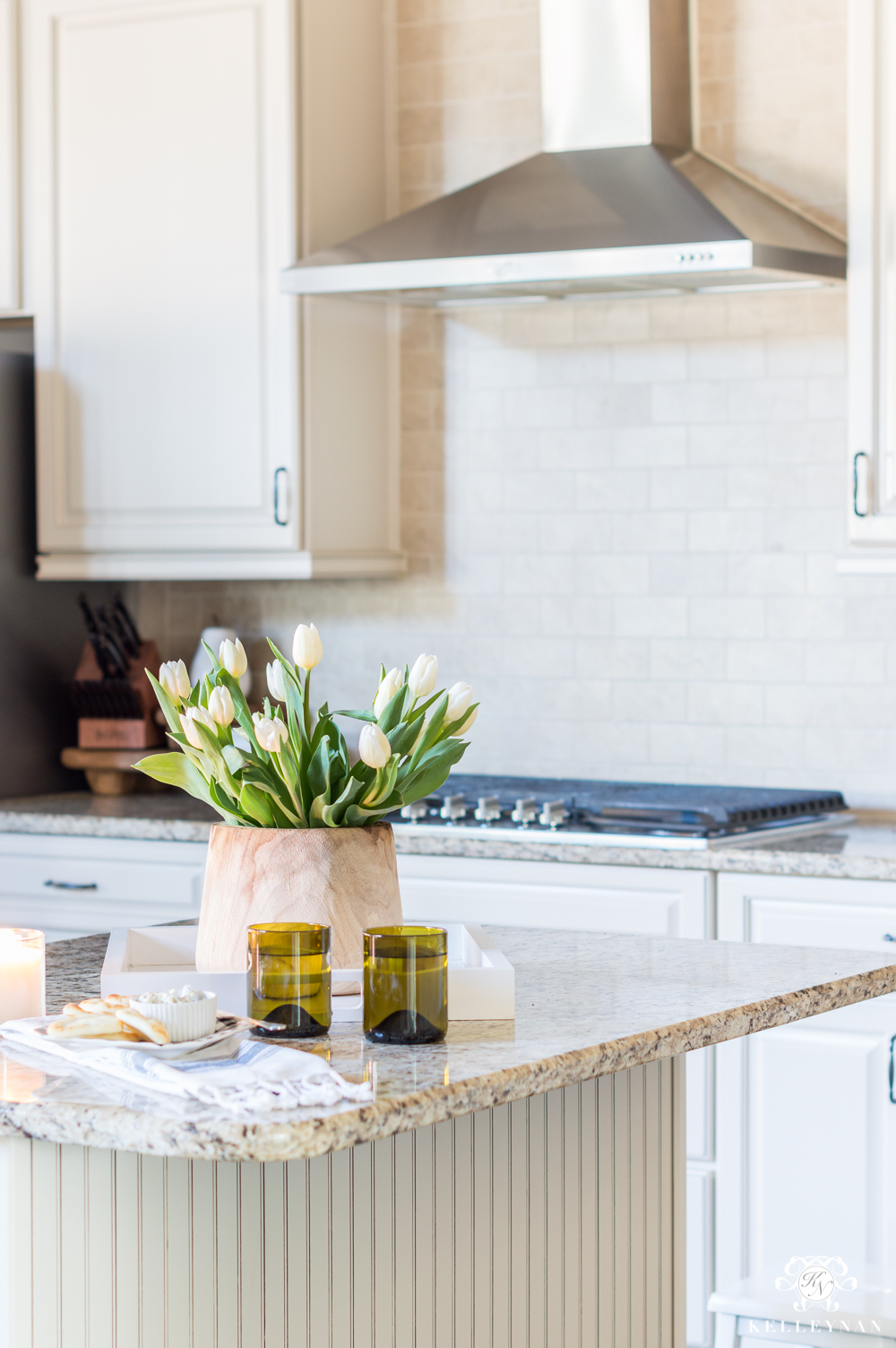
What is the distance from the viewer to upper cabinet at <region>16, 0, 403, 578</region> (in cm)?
344

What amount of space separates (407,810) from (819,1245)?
42.9 inches

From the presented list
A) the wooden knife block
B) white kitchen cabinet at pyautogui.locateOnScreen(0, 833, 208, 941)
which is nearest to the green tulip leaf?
white kitchen cabinet at pyautogui.locateOnScreen(0, 833, 208, 941)

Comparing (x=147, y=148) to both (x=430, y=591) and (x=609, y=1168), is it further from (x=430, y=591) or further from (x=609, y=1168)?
(x=609, y=1168)

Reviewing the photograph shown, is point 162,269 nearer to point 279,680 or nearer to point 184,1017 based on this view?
point 279,680

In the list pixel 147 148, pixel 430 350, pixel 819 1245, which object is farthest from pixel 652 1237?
pixel 147 148

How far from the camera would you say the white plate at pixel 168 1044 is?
1.32 m

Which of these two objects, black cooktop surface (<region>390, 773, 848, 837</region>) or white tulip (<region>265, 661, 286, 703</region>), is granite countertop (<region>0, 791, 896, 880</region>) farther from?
white tulip (<region>265, 661, 286, 703</region>)

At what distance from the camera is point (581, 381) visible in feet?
11.7

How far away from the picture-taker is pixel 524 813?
3.12m

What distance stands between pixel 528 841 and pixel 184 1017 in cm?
168

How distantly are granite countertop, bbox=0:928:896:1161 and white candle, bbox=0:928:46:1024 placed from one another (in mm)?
65

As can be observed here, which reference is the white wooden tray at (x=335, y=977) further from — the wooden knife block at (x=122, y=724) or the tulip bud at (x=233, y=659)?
the wooden knife block at (x=122, y=724)

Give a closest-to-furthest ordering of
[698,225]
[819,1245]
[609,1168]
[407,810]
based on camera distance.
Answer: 1. [609,1168]
2. [819,1245]
3. [698,225]
4. [407,810]

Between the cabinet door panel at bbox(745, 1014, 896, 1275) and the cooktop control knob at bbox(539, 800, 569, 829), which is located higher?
the cooktop control knob at bbox(539, 800, 569, 829)
